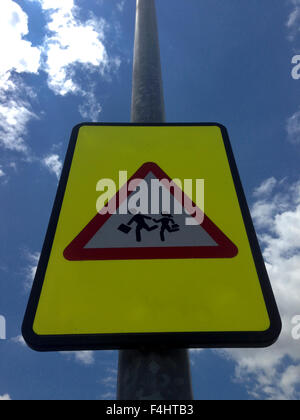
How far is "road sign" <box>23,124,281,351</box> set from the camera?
92 cm

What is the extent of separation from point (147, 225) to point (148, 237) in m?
0.05

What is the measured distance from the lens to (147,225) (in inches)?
44.5

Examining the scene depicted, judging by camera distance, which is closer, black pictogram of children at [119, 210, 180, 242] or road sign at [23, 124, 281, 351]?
road sign at [23, 124, 281, 351]

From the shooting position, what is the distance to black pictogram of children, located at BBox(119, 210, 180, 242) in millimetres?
1117

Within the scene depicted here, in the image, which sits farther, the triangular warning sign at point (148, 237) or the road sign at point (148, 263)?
the triangular warning sign at point (148, 237)

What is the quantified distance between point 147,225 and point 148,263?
5.9 inches

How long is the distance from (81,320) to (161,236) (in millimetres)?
391

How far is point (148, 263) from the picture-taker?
1.05 metres

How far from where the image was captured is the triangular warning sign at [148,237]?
42.5 inches

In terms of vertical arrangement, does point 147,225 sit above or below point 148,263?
above

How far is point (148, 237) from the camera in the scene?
1.10 m

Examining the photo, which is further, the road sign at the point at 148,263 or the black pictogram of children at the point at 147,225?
the black pictogram of children at the point at 147,225

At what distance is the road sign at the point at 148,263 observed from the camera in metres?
0.92

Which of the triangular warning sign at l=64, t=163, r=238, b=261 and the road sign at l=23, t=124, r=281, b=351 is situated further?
the triangular warning sign at l=64, t=163, r=238, b=261
